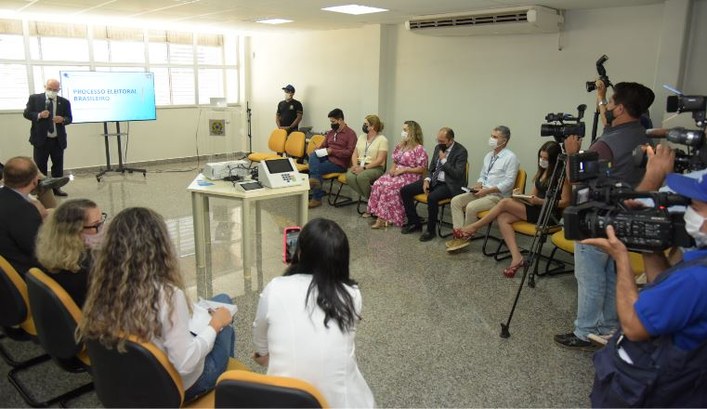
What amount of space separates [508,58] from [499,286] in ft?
9.64

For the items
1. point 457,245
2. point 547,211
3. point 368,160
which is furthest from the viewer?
point 368,160

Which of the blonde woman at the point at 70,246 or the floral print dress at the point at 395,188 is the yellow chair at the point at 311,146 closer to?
the floral print dress at the point at 395,188

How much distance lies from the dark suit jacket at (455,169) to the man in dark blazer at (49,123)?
16.0 ft

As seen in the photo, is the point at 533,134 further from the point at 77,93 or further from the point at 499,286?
the point at 77,93

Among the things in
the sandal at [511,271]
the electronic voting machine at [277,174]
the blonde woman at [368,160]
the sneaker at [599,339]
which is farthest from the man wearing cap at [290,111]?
the sneaker at [599,339]

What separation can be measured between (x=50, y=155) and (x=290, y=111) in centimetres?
346

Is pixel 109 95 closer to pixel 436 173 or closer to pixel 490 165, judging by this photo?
pixel 436 173

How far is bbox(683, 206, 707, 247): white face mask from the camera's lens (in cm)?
164

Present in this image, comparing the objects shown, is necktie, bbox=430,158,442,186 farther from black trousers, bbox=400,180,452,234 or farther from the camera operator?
the camera operator

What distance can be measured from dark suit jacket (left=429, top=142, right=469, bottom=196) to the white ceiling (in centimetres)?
144

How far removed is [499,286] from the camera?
403 cm

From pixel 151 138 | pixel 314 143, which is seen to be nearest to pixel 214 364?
pixel 314 143

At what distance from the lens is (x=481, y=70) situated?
6062mm

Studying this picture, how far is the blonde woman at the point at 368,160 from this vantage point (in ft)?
19.8
